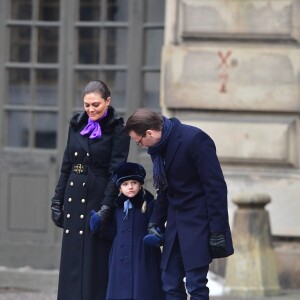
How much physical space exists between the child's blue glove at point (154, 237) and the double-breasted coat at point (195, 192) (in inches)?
5.0

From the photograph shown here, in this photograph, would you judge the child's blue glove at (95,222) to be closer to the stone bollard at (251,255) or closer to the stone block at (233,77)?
A: the stone bollard at (251,255)

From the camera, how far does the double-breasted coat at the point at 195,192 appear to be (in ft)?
24.5

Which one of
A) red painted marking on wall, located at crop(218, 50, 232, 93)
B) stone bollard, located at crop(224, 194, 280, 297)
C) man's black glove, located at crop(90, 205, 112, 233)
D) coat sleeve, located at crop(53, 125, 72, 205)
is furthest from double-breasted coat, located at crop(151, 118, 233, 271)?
red painted marking on wall, located at crop(218, 50, 232, 93)

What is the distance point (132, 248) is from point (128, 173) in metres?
0.49

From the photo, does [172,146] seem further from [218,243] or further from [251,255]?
[251,255]

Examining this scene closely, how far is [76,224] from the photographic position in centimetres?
814

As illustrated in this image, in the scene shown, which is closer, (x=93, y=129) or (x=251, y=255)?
(x=93, y=129)

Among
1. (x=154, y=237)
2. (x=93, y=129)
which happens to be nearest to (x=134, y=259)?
(x=154, y=237)

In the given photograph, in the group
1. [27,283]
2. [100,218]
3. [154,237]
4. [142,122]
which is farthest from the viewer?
[27,283]

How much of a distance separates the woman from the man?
547 millimetres

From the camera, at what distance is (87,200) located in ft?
26.6

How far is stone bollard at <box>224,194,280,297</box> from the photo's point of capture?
999 centimetres

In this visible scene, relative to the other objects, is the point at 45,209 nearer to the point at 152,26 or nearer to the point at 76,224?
A: the point at 152,26

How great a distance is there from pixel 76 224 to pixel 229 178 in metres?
2.88
